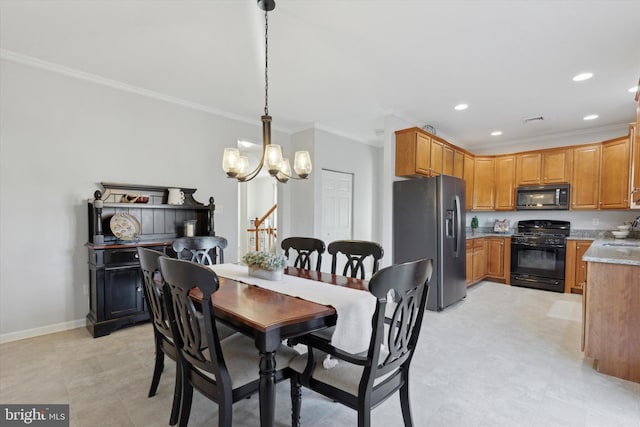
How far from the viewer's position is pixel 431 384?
2270 mm

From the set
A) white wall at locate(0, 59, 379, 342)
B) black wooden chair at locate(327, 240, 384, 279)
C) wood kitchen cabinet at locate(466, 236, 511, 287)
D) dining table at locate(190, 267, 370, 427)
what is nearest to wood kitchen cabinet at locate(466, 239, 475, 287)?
wood kitchen cabinet at locate(466, 236, 511, 287)

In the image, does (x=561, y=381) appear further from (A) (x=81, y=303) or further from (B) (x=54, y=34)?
(B) (x=54, y=34)

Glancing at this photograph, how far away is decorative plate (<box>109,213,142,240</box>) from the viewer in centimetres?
329

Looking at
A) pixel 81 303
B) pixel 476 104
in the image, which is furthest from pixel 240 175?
pixel 476 104

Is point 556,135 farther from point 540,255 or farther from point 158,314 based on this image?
point 158,314

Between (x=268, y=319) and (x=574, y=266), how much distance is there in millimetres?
5426

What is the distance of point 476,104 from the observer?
4000mm

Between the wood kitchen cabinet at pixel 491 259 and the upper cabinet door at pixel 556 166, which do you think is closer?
the upper cabinet door at pixel 556 166

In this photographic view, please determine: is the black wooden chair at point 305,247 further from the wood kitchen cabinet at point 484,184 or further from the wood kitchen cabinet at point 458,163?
the wood kitchen cabinet at point 484,184

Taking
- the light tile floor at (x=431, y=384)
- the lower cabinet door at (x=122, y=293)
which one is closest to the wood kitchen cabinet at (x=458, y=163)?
the light tile floor at (x=431, y=384)

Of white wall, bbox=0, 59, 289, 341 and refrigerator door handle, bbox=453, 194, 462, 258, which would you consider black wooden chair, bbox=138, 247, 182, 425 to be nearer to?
white wall, bbox=0, 59, 289, 341

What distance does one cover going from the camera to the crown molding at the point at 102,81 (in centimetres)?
290

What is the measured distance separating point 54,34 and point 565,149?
6.76 meters

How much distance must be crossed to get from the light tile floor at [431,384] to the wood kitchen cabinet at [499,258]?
2.18m
